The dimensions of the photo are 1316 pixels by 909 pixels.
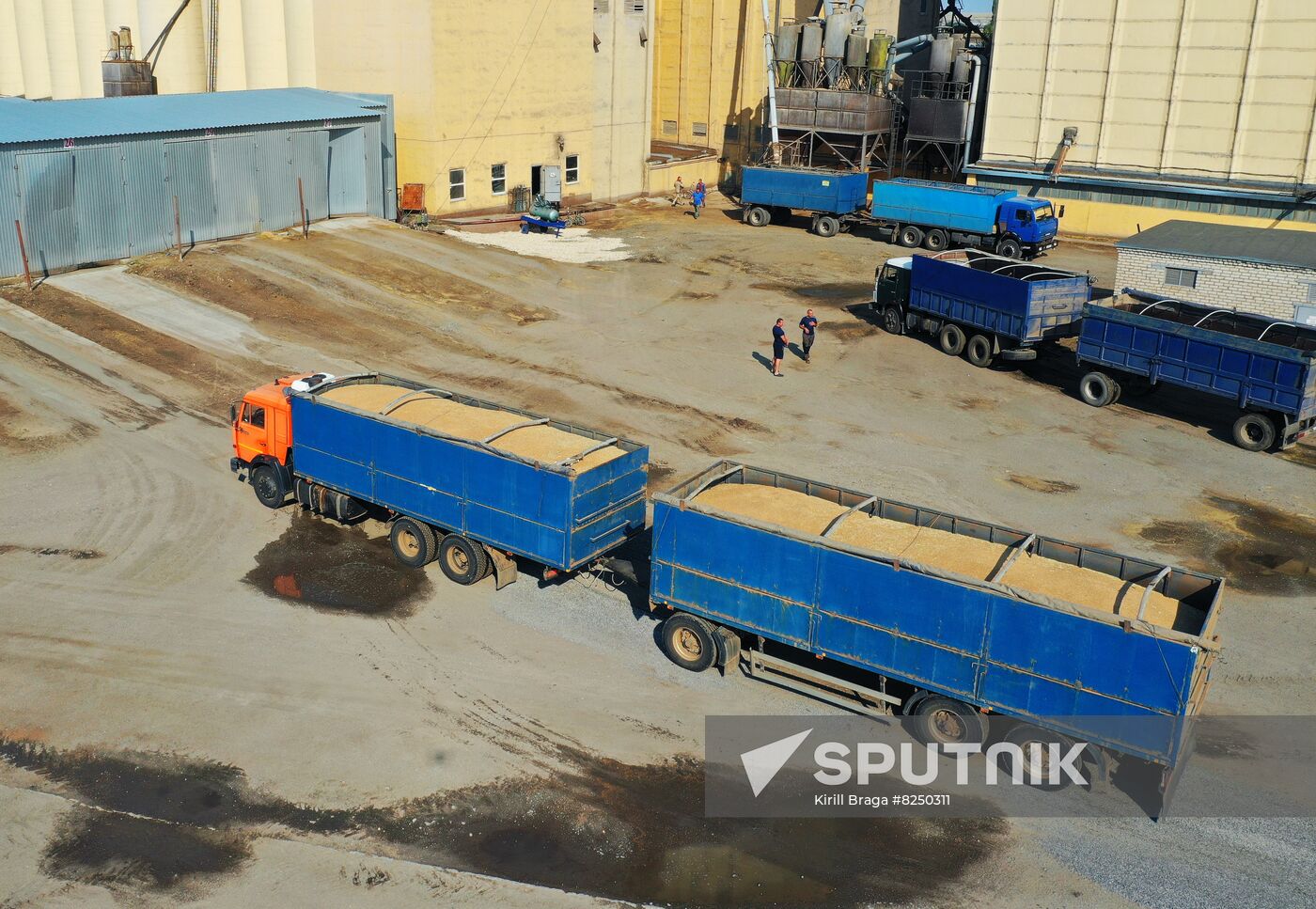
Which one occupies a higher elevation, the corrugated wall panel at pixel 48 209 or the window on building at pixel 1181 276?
the corrugated wall panel at pixel 48 209

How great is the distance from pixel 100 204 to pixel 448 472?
20.6 metres

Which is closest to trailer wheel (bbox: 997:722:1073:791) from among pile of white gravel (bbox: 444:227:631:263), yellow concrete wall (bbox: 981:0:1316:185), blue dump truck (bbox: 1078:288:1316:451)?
blue dump truck (bbox: 1078:288:1316:451)

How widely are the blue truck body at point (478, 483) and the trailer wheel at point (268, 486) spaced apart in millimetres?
1136

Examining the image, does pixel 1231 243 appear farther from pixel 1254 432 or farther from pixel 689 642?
pixel 689 642

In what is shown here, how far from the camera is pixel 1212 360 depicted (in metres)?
26.6

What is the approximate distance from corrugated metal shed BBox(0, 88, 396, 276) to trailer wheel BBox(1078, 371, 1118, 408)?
25.9 meters

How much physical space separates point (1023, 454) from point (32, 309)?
83.2 feet

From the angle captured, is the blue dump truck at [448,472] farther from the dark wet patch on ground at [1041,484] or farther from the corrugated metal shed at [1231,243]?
the corrugated metal shed at [1231,243]

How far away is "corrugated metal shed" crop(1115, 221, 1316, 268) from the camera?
3222 cm

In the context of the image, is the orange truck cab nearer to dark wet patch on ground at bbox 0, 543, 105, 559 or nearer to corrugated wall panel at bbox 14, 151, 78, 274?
dark wet patch on ground at bbox 0, 543, 105, 559

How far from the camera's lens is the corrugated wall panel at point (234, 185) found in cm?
3612

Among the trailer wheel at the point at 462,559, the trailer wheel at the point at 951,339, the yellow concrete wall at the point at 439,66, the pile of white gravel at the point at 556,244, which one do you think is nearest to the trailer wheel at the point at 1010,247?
the trailer wheel at the point at 951,339

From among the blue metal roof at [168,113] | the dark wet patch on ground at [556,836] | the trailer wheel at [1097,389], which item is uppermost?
the blue metal roof at [168,113]

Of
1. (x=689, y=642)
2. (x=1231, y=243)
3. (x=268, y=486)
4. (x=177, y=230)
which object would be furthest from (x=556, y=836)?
(x=1231, y=243)
